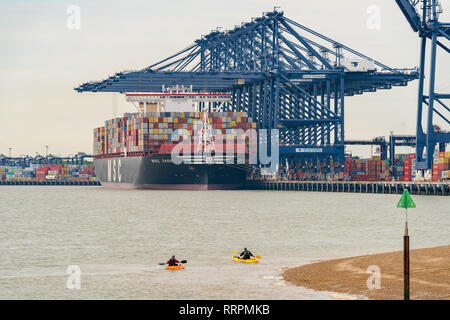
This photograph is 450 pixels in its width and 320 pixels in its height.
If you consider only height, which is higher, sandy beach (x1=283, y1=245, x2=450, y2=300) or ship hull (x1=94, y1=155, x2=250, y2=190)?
ship hull (x1=94, y1=155, x2=250, y2=190)

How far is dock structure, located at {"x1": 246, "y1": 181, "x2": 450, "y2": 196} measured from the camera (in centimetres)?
9075

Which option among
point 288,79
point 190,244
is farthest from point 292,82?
point 190,244

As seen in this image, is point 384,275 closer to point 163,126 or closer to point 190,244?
point 190,244

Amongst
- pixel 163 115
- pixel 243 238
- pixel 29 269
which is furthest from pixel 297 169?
pixel 29 269

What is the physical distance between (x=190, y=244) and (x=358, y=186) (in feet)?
237

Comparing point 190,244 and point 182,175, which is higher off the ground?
point 182,175

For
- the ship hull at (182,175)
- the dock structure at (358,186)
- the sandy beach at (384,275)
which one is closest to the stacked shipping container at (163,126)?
the ship hull at (182,175)

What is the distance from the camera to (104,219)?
5894cm

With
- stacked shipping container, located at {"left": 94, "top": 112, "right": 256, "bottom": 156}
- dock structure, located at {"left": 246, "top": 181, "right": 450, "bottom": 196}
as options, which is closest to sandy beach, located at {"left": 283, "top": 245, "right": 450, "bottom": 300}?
dock structure, located at {"left": 246, "top": 181, "right": 450, "bottom": 196}

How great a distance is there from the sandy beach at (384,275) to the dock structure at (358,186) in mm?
60813

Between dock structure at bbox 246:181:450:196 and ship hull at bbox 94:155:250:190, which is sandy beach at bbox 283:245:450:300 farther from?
ship hull at bbox 94:155:250:190

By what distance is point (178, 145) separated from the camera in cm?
11350

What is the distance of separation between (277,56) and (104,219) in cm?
6341

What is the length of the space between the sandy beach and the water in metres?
0.77
